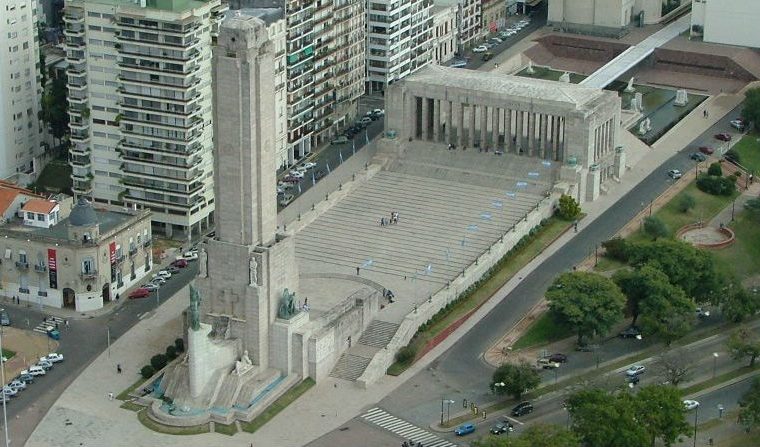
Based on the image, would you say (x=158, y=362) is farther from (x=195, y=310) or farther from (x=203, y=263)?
(x=195, y=310)

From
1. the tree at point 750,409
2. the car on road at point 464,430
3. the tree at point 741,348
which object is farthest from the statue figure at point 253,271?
the tree at point 741,348

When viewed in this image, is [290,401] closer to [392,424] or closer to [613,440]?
[392,424]

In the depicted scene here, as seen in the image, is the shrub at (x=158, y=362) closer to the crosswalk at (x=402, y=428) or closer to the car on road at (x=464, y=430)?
the crosswalk at (x=402, y=428)

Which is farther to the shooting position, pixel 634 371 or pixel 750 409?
pixel 634 371

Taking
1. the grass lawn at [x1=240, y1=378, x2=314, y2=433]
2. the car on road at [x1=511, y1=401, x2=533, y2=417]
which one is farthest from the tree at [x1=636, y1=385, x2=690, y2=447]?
the grass lawn at [x1=240, y1=378, x2=314, y2=433]

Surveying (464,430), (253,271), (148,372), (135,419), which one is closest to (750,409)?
(464,430)

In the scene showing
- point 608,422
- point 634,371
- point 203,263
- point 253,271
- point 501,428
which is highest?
point 253,271

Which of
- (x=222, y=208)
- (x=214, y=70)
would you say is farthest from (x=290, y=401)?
(x=214, y=70)
